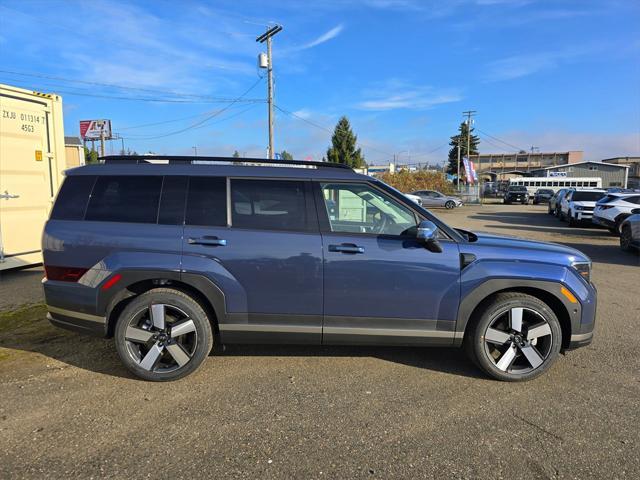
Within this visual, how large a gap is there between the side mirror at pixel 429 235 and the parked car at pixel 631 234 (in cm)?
948

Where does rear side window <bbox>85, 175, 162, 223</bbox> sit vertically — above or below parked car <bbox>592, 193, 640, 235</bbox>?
above

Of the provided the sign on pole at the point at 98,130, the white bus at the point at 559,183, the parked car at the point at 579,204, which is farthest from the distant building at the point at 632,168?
the sign on pole at the point at 98,130

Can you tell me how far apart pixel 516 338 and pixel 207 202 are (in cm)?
286

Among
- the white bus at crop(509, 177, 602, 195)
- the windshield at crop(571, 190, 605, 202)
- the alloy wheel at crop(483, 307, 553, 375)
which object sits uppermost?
the white bus at crop(509, 177, 602, 195)

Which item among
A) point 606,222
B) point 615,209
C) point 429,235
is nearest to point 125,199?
point 429,235

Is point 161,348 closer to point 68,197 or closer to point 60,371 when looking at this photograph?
point 60,371

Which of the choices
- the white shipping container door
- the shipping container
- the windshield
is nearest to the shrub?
the windshield

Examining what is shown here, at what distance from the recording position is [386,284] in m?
3.72

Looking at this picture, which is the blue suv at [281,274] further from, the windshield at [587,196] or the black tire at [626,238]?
the windshield at [587,196]

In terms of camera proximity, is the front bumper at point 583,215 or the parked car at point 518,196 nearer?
the front bumper at point 583,215

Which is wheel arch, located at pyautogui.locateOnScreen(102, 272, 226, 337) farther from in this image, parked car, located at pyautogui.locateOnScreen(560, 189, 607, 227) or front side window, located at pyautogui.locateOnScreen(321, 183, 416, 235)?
parked car, located at pyautogui.locateOnScreen(560, 189, 607, 227)

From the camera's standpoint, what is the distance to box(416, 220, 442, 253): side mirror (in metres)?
3.57

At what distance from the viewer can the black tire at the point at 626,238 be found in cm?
1141

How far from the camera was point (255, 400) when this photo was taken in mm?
3531
